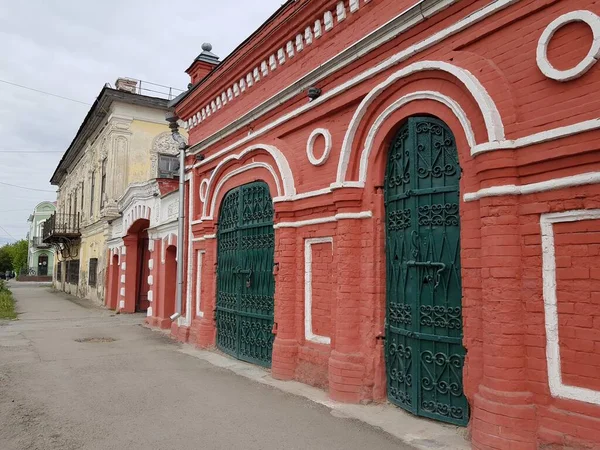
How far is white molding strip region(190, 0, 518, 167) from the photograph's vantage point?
180 inches

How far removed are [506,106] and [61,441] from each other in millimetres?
5089

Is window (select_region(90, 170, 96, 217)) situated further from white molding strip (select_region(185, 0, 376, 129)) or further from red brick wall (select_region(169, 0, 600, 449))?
red brick wall (select_region(169, 0, 600, 449))

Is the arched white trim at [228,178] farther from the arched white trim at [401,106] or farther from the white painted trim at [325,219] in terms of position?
the arched white trim at [401,106]

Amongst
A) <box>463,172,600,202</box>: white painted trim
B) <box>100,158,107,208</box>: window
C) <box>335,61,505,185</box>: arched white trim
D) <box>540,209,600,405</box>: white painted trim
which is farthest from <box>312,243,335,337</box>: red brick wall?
<box>100,158,107,208</box>: window

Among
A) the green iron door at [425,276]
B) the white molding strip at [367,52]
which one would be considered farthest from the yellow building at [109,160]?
the green iron door at [425,276]

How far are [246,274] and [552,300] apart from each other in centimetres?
525

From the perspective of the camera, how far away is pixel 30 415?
5.27 metres

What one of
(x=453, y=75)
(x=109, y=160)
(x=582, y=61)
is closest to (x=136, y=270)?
(x=109, y=160)

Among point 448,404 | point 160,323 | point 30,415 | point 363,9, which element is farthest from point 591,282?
point 160,323

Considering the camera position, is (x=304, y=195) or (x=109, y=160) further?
(x=109, y=160)

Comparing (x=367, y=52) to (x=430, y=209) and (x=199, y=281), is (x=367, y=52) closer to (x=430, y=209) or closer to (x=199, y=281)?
(x=430, y=209)

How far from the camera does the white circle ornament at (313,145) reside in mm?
6281

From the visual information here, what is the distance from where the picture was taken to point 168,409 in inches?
214

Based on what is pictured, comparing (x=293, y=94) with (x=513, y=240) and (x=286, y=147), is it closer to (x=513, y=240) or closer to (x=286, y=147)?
(x=286, y=147)
